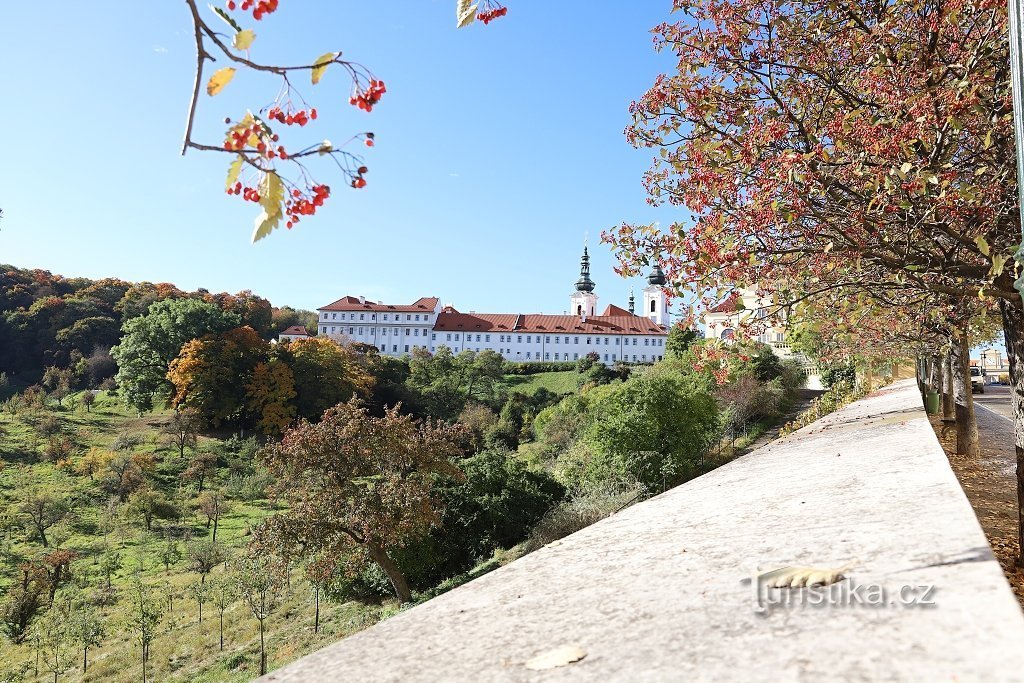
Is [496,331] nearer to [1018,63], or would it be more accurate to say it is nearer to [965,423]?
[965,423]

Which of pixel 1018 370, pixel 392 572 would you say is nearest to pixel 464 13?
pixel 1018 370

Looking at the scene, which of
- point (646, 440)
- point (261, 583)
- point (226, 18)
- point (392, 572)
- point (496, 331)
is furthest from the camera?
point (496, 331)

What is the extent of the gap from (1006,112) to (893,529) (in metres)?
4.25

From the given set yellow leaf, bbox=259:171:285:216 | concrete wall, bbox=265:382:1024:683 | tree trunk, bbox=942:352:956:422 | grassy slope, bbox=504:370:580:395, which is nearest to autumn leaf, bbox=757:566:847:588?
concrete wall, bbox=265:382:1024:683

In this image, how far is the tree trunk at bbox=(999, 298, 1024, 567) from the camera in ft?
18.8

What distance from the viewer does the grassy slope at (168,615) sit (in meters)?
17.9

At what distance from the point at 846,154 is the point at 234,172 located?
5888 millimetres

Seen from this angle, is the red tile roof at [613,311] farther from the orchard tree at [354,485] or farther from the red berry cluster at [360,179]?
the red berry cluster at [360,179]

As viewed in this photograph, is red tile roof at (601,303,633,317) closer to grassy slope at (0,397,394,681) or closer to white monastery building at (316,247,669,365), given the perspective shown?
white monastery building at (316,247,669,365)

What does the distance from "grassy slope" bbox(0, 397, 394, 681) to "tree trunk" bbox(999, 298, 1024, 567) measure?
15.2 meters

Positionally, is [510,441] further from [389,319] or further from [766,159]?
[389,319]

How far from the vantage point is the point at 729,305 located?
6797mm

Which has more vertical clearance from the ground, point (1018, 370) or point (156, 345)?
point (156, 345)

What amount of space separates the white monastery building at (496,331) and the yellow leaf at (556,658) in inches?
3767
